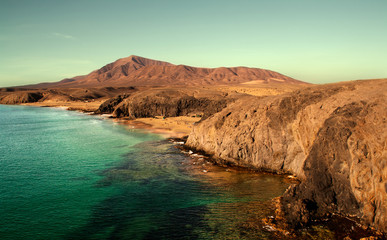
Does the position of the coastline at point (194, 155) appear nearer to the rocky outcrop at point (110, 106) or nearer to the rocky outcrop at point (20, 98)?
the rocky outcrop at point (110, 106)

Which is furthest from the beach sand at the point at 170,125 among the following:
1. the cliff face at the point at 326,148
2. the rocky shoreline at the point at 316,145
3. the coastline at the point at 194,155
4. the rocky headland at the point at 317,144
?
the cliff face at the point at 326,148

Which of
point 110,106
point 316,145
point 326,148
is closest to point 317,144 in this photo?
point 316,145

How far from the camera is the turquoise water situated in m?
13.1

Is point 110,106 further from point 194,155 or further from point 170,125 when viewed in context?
point 194,155

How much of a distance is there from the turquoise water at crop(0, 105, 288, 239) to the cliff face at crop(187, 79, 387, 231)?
2.08 meters

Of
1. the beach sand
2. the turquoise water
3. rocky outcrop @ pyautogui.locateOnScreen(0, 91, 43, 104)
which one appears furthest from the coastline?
rocky outcrop @ pyautogui.locateOnScreen(0, 91, 43, 104)

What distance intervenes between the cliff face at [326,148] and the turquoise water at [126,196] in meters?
2.08

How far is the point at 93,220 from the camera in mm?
14055

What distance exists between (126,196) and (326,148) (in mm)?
12439

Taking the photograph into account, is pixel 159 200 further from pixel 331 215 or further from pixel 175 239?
pixel 331 215

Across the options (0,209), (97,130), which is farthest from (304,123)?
(97,130)

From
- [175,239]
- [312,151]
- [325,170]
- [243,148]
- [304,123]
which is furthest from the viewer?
[243,148]

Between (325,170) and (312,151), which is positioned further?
(312,151)

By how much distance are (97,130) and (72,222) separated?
32438mm
